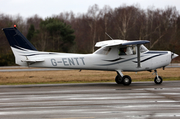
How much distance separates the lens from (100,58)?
1483 cm

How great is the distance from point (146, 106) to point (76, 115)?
261 centimetres

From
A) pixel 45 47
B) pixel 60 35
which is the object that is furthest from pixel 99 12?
pixel 45 47

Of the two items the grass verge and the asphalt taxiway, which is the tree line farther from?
the asphalt taxiway

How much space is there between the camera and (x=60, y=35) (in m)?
49.5

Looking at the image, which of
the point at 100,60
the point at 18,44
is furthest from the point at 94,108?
the point at 18,44

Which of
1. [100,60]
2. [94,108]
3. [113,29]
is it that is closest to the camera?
[94,108]

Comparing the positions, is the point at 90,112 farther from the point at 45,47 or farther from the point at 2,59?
the point at 45,47

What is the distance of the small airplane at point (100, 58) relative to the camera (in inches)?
570

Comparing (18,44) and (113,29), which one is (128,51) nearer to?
(18,44)

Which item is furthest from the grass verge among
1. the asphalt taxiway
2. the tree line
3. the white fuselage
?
the tree line

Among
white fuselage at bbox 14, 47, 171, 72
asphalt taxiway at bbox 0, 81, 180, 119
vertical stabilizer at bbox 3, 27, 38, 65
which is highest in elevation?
vertical stabilizer at bbox 3, 27, 38, 65

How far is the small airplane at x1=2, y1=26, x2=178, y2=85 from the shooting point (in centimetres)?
1448

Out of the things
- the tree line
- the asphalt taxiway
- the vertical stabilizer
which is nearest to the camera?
the asphalt taxiway

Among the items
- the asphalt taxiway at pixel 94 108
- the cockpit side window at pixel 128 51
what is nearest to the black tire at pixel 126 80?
the cockpit side window at pixel 128 51
